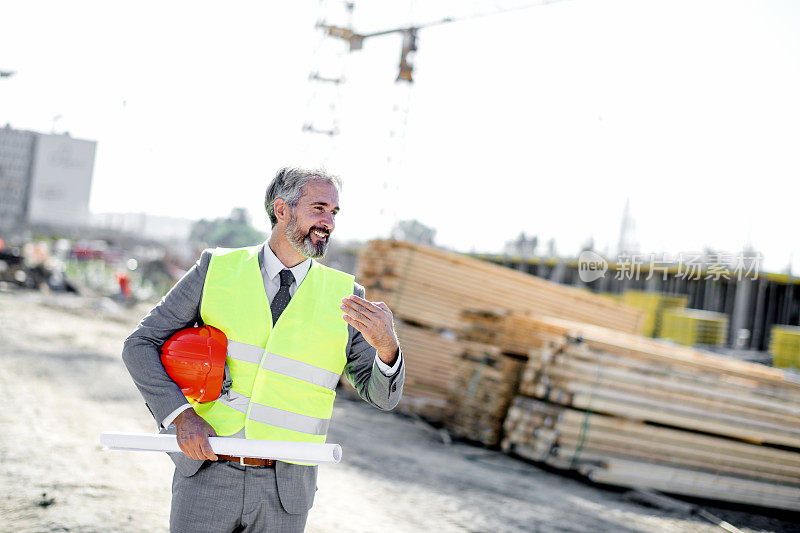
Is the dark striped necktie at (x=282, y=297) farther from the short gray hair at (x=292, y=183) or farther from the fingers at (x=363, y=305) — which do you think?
the fingers at (x=363, y=305)

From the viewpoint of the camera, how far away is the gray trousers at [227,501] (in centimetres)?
206

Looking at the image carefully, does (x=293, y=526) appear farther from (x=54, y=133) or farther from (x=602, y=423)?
(x=54, y=133)

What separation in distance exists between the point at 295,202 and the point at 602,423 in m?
5.93

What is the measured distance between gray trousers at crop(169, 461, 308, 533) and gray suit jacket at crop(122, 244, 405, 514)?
0.04 metres

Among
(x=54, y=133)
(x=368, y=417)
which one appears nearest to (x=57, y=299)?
(x=368, y=417)

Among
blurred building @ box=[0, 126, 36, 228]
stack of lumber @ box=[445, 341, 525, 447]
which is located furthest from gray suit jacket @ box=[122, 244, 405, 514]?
blurred building @ box=[0, 126, 36, 228]

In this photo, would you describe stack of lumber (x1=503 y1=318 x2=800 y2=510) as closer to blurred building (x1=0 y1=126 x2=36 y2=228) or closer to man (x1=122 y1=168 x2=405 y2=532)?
man (x1=122 y1=168 x2=405 y2=532)

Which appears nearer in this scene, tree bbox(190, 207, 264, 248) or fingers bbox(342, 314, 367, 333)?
fingers bbox(342, 314, 367, 333)

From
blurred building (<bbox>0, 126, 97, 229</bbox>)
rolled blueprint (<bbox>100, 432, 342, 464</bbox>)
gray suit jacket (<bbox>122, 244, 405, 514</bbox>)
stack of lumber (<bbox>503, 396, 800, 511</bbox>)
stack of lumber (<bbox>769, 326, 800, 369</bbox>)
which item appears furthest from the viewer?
blurred building (<bbox>0, 126, 97, 229</bbox>)

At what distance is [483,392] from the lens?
28.0ft

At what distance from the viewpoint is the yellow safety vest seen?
2.15 meters

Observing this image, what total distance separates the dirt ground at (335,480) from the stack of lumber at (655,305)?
526 inches

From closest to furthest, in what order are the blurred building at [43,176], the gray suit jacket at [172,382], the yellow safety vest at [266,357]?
the gray suit jacket at [172,382] < the yellow safety vest at [266,357] < the blurred building at [43,176]

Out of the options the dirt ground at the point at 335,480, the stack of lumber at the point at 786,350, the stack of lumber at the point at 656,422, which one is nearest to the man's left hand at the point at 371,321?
the dirt ground at the point at 335,480
